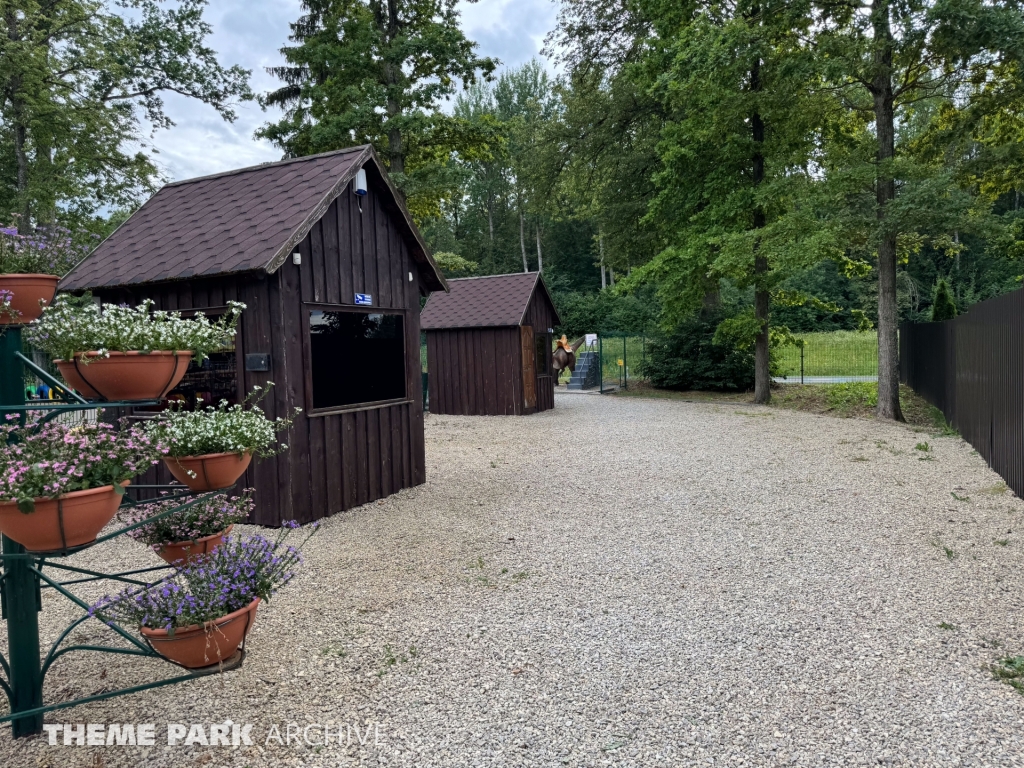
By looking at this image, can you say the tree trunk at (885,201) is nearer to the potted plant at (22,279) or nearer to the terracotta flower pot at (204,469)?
the terracotta flower pot at (204,469)

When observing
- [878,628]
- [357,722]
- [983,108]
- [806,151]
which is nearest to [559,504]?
[878,628]

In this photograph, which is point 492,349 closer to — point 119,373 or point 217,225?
point 217,225

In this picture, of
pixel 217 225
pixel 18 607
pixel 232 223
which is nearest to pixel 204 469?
pixel 18 607

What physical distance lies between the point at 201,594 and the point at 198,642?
202 millimetres

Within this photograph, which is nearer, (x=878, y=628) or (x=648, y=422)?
(x=878, y=628)

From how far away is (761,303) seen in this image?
1777 centimetres

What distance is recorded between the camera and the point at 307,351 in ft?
22.1

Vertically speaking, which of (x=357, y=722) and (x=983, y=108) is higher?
(x=983, y=108)

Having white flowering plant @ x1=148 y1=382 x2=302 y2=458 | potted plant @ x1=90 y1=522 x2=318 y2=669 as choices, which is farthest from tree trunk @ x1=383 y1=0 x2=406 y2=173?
potted plant @ x1=90 y1=522 x2=318 y2=669

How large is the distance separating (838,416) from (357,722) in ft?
46.1

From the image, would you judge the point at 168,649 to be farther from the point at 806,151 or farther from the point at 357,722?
the point at 806,151

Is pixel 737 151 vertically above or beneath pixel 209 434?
above

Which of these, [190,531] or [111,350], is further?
[190,531]

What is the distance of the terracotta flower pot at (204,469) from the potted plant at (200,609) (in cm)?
35
